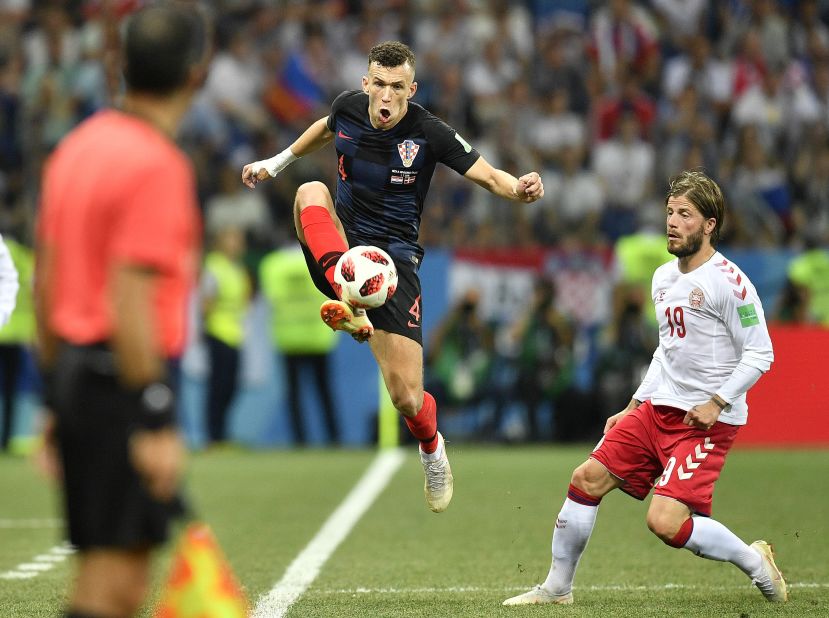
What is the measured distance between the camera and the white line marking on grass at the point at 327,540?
6.80m

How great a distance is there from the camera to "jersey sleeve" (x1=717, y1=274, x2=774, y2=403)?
633 cm

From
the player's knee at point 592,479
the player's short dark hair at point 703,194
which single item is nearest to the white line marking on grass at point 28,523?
the player's knee at point 592,479

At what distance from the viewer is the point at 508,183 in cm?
707

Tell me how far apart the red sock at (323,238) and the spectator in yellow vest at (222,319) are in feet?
27.2

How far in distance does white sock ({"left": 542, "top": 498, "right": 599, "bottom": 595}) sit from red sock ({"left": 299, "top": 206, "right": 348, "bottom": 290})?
1.66 m

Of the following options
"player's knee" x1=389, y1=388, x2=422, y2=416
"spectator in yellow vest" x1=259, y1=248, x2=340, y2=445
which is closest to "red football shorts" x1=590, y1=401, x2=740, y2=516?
"player's knee" x1=389, y1=388, x2=422, y2=416

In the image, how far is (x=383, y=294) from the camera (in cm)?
709

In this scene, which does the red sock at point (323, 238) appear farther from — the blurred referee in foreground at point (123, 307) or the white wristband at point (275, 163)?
the blurred referee in foreground at point (123, 307)

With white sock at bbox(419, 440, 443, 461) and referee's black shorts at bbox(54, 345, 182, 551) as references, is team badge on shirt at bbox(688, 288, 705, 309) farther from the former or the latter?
referee's black shorts at bbox(54, 345, 182, 551)

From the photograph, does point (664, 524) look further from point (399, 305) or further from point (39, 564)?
point (39, 564)

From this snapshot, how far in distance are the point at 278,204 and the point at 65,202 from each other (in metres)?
13.2

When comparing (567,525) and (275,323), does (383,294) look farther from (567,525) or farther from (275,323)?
(275,323)

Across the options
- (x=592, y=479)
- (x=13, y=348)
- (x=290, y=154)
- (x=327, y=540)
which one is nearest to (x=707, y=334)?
(x=592, y=479)

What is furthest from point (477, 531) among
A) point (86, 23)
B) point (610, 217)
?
point (86, 23)
